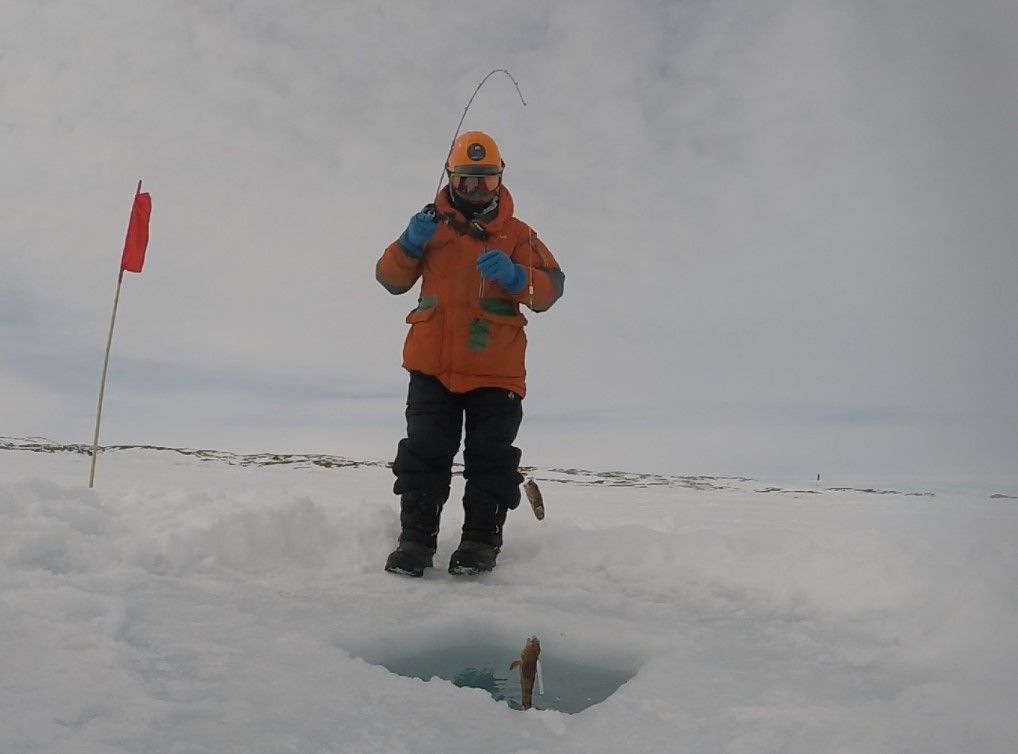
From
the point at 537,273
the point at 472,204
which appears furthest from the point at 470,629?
the point at 472,204

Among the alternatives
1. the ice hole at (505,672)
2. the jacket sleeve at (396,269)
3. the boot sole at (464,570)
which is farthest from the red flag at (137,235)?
the ice hole at (505,672)

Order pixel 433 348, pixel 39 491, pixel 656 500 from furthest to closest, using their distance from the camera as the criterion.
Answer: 1. pixel 656 500
2. pixel 433 348
3. pixel 39 491

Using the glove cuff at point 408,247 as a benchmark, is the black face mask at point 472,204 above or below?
above

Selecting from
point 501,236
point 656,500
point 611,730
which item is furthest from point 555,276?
point 656,500

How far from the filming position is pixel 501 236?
3586 millimetres

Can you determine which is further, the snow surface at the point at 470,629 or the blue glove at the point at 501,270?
the blue glove at the point at 501,270

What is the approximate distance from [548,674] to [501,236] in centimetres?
219

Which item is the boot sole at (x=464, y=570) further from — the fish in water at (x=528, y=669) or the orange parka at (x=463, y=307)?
the fish in water at (x=528, y=669)

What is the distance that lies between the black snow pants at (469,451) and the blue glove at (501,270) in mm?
515

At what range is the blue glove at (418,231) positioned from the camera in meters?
3.34

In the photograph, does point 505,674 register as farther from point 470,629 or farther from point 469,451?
point 469,451

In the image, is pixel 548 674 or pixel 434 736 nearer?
pixel 434 736

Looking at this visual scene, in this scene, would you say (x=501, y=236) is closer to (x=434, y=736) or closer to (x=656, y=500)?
(x=434, y=736)

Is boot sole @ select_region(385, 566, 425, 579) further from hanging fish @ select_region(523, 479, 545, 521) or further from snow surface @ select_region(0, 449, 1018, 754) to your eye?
hanging fish @ select_region(523, 479, 545, 521)
